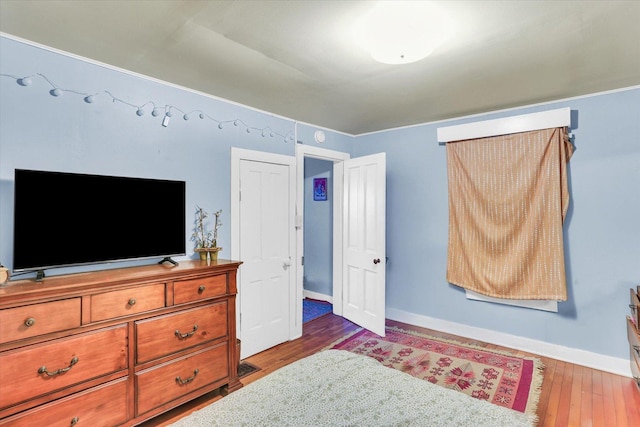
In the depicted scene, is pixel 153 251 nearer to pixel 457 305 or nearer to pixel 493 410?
pixel 493 410

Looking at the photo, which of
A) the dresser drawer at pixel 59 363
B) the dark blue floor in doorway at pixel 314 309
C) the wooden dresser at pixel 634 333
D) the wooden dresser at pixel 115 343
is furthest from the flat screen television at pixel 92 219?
the wooden dresser at pixel 634 333

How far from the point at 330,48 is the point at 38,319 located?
215 cm

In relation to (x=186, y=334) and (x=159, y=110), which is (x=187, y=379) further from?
(x=159, y=110)

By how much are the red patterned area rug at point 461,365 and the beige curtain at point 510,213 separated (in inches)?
23.9

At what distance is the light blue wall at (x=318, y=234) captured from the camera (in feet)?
16.5

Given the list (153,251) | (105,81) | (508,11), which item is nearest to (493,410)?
(508,11)

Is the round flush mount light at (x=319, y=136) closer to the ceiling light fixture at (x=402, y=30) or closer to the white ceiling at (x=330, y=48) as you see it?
the white ceiling at (x=330, y=48)

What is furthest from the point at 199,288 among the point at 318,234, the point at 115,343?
the point at 318,234

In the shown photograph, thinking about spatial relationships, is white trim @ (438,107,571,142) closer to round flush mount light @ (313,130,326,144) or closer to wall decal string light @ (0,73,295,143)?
round flush mount light @ (313,130,326,144)

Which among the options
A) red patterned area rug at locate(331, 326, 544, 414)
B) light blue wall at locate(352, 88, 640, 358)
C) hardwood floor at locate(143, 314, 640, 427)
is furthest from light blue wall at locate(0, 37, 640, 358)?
red patterned area rug at locate(331, 326, 544, 414)

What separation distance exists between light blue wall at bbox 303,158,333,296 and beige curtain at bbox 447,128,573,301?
1843 mm

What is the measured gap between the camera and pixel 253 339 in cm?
325

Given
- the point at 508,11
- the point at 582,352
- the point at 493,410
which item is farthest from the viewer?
the point at 582,352

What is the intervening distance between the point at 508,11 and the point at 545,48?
0.59m
